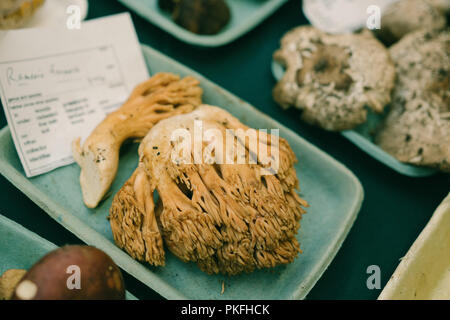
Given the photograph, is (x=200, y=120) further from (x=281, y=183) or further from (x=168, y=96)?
(x=281, y=183)

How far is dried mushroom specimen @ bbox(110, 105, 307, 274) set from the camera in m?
1.05

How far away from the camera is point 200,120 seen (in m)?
1.22

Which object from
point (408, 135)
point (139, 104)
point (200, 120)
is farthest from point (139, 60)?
point (408, 135)

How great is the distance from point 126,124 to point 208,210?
1.64ft

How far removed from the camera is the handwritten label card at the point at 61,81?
1293 mm

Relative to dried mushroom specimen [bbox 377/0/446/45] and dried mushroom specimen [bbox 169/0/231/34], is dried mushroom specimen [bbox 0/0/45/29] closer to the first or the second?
dried mushroom specimen [bbox 169/0/231/34]

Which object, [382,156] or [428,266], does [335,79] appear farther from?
[428,266]

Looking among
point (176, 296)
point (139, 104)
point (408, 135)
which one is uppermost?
point (408, 135)

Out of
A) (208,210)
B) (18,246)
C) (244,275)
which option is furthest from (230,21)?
(18,246)

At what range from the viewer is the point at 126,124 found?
130 cm

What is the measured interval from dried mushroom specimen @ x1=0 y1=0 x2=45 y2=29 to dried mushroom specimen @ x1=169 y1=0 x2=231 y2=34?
25.6 inches

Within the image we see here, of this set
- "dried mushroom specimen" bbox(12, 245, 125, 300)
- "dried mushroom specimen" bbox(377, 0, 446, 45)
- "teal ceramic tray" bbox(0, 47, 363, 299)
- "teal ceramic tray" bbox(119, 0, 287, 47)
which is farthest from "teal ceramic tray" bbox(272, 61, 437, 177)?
"dried mushroom specimen" bbox(12, 245, 125, 300)

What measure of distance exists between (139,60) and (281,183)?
852mm

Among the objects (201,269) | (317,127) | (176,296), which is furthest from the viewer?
(317,127)
